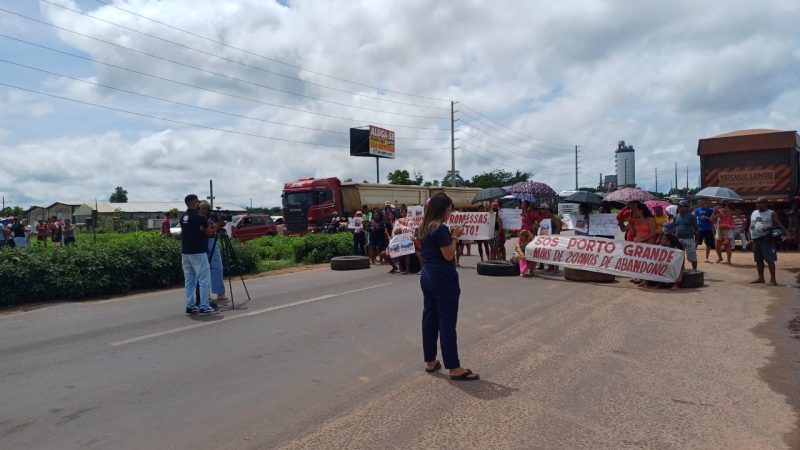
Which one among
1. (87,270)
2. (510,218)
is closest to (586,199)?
(510,218)

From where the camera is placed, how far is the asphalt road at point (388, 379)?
4.30 m

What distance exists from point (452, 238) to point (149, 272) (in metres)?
9.41

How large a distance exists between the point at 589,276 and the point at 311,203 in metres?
19.4

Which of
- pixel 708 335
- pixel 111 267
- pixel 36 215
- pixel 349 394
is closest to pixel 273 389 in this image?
pixel 349 394

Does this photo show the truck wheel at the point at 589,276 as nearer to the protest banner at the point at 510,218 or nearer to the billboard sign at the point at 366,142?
the protest banner at the point at 510,218

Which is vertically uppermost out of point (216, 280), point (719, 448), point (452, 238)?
point (452, 238)

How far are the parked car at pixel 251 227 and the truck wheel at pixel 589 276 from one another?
2121 centimetres

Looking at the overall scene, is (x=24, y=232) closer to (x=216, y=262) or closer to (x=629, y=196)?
(x=216, y=262)

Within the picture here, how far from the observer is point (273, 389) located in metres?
5.30

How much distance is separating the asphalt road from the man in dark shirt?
1.30 feet

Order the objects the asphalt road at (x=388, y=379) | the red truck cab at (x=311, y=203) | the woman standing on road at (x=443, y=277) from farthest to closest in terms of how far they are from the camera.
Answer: the red truck cab at (x=311, y=203) < the woman standing on road at (x=443, y=277) < the asphalt road at (x=388, y=379)

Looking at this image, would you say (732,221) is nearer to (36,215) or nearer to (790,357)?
(790,357)

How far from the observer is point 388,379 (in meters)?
5.54

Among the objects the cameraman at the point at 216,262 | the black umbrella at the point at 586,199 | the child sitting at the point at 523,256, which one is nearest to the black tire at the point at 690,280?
the child sitting at the point at 523,256
